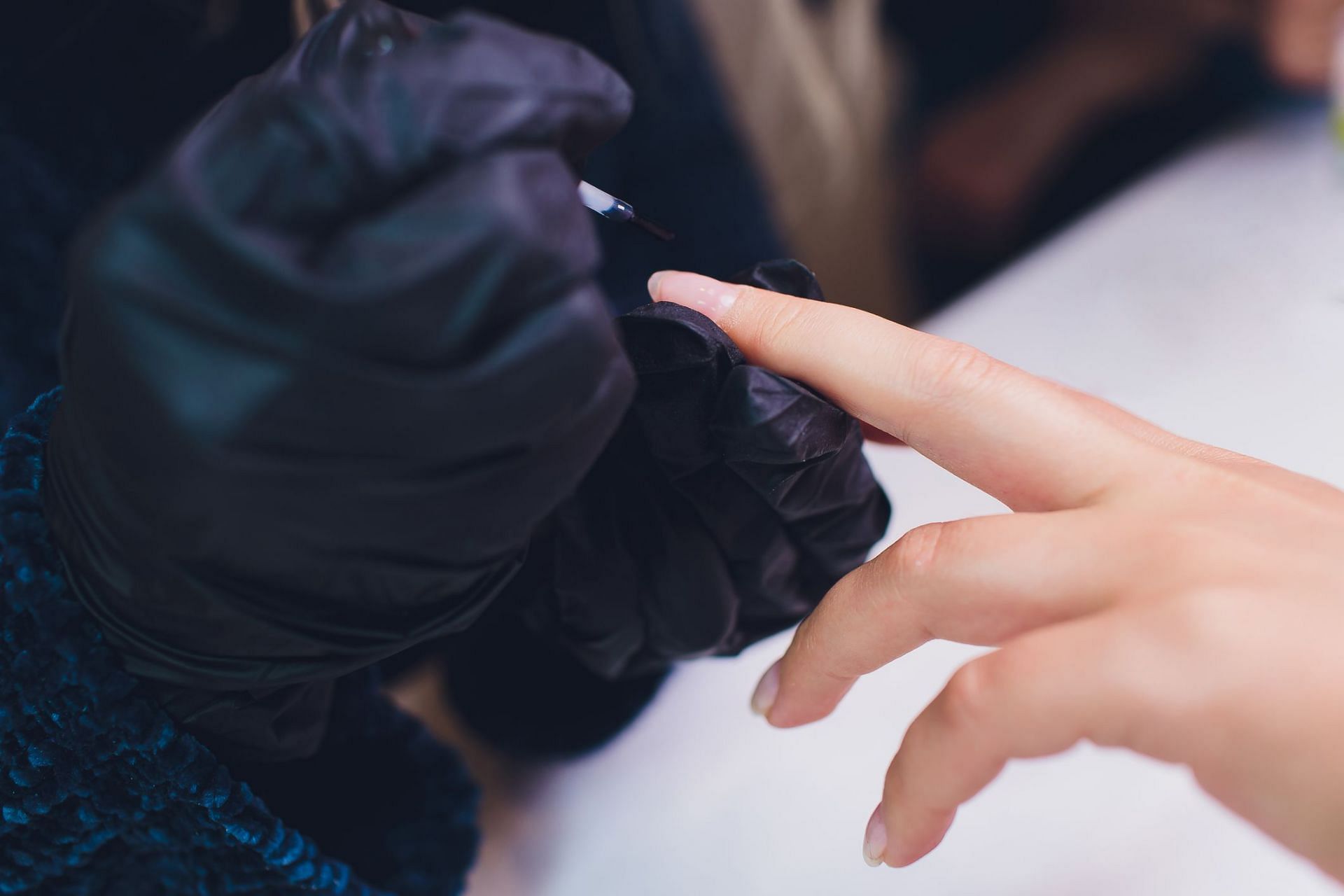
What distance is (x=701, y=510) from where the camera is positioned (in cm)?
39

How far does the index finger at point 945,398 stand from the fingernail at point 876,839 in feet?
0.48

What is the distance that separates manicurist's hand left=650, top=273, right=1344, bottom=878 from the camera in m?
0.28

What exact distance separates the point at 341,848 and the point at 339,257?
320 millimetres

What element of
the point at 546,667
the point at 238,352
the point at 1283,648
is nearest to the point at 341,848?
the point at 546,667

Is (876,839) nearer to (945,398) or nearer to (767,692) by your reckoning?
(767,692)

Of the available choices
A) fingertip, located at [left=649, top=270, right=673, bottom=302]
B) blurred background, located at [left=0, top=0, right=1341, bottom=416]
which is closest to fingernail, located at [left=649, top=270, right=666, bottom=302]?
fingertip, located at [left=649, top=270, right=673, bottom=302]

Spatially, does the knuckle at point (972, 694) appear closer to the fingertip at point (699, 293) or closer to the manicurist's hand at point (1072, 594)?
the manicurist's hand at point (1072, 594)

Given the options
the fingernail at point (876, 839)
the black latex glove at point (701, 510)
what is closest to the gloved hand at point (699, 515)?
the black latex glove at point (701, 510)

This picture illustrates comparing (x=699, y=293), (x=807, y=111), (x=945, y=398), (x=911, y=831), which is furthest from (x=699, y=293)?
(x=807, y=111)

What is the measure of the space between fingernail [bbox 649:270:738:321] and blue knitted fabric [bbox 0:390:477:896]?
0.24m

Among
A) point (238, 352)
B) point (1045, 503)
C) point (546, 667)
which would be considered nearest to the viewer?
point (238, 352)

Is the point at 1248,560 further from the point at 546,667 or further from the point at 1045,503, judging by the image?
the point at 546,667

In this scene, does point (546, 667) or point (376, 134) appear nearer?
A: point (376, 134)

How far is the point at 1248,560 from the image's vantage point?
300 millimetres
